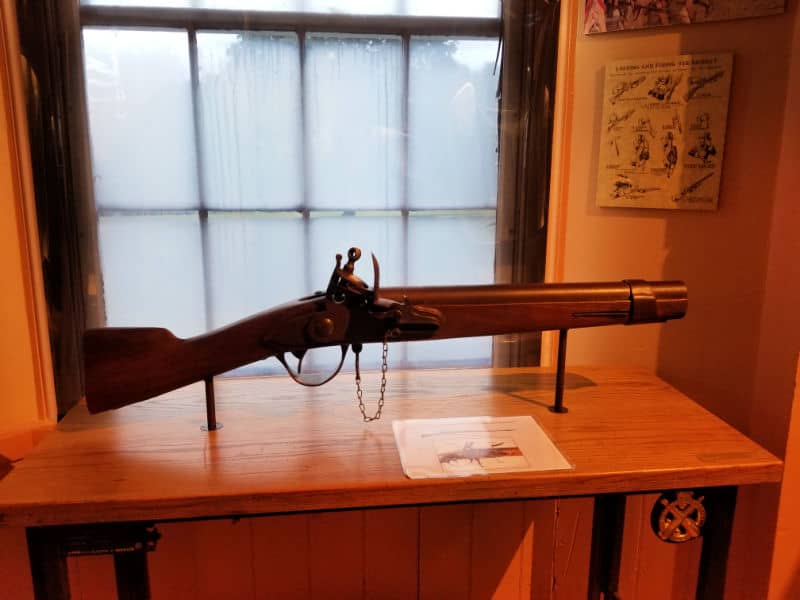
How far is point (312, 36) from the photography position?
1394mm

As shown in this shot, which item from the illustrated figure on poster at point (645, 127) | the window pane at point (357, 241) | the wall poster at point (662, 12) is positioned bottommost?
the window pane at point (357, 241)

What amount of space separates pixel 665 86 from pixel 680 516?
973 millimetres

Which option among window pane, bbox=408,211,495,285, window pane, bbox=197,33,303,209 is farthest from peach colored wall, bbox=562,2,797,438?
window pane, bbox=197,33,303,209

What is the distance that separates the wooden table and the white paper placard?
2 cm

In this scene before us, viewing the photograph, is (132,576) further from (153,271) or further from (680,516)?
(680,516)

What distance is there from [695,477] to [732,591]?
78 cm

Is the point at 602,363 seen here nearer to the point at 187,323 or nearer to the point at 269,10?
the point at 187,323

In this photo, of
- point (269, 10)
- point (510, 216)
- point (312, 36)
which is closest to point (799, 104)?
point (510, 216)

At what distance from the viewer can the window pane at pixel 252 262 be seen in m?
1.46

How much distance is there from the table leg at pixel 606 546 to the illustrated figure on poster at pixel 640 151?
2.60 feet

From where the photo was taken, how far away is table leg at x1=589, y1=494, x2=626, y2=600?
1333 millimetres

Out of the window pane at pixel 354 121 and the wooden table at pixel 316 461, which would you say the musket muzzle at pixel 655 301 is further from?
the window pane at pixel 354 121

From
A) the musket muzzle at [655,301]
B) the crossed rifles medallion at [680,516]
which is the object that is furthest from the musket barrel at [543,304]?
the crossed rifles medallion at [680,516]

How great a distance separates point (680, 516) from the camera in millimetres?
1054
